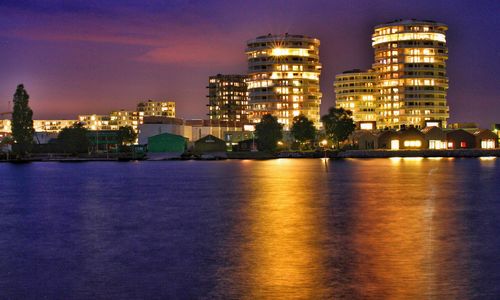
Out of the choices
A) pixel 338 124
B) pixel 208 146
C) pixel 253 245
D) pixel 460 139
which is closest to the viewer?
pixel 253 245

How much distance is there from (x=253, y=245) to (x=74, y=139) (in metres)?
158

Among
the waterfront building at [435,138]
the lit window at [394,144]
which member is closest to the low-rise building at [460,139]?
the waterfront building at [435,138]

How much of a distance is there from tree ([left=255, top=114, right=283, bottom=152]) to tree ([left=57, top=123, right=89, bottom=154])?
52259 millimetres

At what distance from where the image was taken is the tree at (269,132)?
17538cm

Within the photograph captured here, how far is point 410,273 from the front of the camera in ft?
84.5

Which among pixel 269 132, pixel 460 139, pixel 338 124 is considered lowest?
pixel 460 139

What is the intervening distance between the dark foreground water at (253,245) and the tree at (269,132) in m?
A: 109

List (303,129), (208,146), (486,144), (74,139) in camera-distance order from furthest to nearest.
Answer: (208,146) → (74,139) → (303,129) → (486,144)

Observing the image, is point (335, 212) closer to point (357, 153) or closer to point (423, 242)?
point (423, 242)

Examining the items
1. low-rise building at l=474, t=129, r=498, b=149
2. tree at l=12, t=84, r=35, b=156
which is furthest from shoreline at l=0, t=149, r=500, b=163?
tree at l=12, t=84, r=35, b=156

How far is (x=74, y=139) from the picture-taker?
183 metres

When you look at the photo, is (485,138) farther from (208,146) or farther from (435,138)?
(208,146)

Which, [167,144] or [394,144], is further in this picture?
[167,144]

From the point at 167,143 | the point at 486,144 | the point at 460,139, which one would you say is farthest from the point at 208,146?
the point at 486,144
